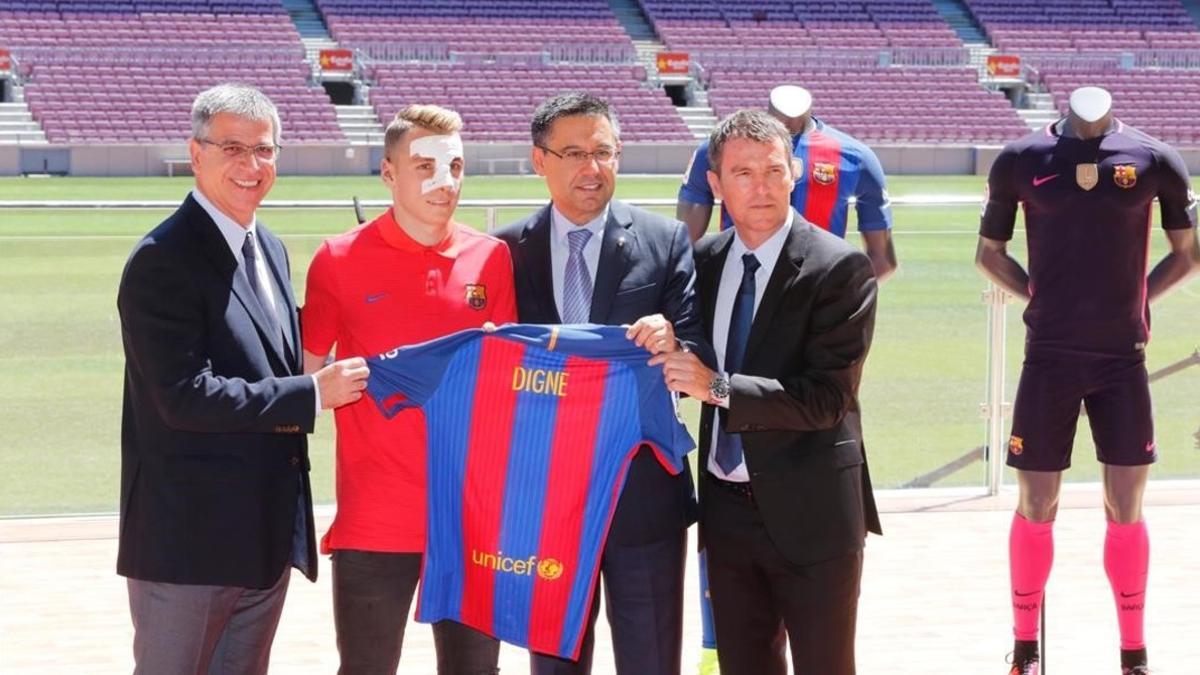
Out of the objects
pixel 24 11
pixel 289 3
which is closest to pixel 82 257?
pixel 24 11

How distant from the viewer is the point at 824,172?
4.62 m

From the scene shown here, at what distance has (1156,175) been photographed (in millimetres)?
4262

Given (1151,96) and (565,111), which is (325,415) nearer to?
(565,111)

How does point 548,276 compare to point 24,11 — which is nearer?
point 548,276

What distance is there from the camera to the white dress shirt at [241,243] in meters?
3.10

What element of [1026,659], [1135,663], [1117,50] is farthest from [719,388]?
[1117,50]

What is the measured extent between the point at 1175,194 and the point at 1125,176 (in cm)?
20

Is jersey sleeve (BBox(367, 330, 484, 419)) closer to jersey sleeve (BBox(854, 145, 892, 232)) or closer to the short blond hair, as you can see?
the short blond hair

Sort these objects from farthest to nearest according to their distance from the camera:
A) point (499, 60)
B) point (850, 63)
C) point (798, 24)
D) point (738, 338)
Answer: point (798, 24) < point (850, 63) < point (499, 60) < point (738, 338)

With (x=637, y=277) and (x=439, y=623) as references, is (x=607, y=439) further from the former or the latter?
(x=439, y=623)

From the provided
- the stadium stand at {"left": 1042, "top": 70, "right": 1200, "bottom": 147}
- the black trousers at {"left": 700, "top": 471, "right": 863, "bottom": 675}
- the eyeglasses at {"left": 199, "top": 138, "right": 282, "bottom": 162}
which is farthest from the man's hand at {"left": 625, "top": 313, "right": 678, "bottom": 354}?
the stadium stand at {"left": 1042, "top": 70, "right": 1200, "bottom": 147}

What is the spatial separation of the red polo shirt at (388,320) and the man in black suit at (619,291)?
148mm

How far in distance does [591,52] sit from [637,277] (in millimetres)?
31700

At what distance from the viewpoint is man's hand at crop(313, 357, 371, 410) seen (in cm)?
305
